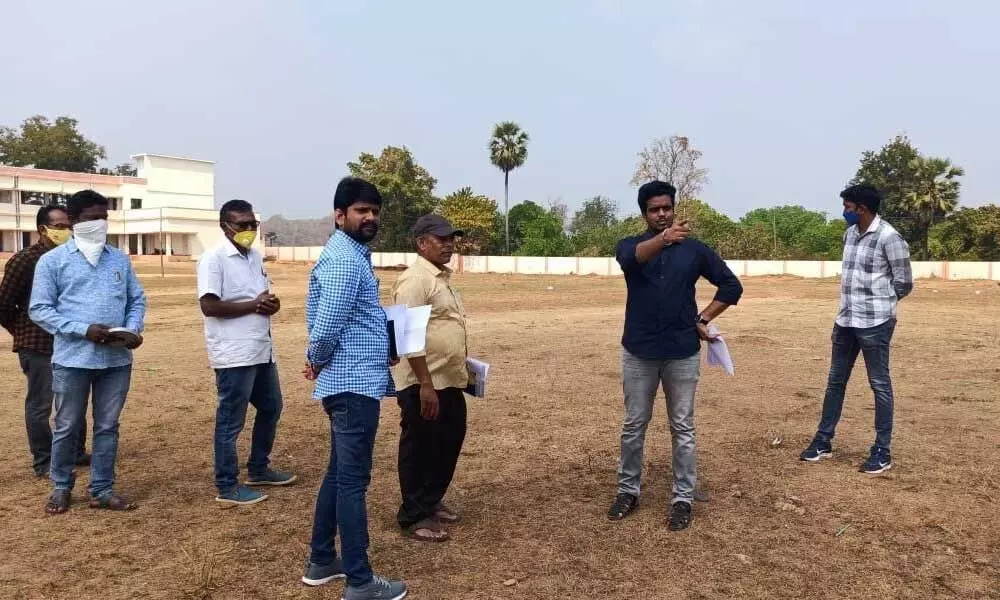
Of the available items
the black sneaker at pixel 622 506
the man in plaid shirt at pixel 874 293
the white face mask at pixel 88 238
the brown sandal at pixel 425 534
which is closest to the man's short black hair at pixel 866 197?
the man in plaid shirt at pixel 874 293

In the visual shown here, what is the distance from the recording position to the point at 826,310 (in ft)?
61.8

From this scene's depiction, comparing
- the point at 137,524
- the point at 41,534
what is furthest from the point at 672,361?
the point at 41,534

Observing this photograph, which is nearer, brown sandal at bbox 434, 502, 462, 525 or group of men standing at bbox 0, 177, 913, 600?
group of men standing at bbox 0, 177, 913, 600

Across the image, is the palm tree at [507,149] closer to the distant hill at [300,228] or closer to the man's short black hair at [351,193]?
the man's short black hair at [351,193]

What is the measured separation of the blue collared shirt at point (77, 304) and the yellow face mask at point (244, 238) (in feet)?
2.59

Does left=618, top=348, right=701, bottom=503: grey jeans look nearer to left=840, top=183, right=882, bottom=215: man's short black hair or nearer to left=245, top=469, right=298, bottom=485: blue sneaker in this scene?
left=840, top=183, right=882, bottom=215: man's short black hair

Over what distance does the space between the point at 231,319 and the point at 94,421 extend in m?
1.05

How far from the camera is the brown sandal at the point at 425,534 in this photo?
4062 mm

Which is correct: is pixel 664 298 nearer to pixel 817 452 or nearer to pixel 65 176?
pixel 817 452

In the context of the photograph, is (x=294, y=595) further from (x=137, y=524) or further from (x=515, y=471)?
(x=515, y=471)

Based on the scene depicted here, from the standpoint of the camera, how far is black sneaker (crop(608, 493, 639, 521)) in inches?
172

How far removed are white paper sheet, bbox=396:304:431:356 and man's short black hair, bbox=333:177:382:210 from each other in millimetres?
596

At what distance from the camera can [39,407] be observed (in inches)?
205

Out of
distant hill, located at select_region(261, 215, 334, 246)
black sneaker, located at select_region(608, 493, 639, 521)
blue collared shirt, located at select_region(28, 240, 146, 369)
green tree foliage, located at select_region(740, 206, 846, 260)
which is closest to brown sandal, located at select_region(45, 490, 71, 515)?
blue collared shirt, located at select_region(28, 240, 146, 369)
